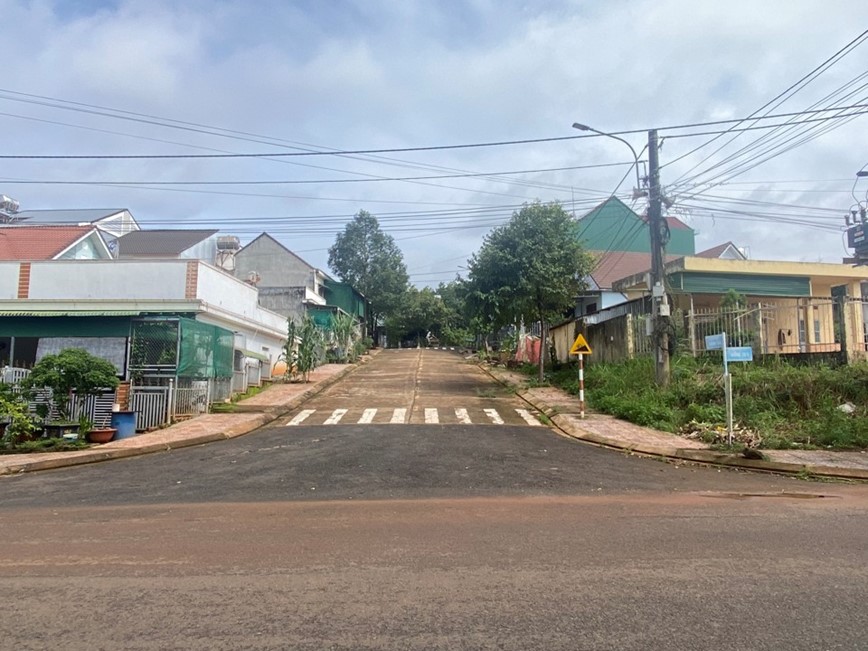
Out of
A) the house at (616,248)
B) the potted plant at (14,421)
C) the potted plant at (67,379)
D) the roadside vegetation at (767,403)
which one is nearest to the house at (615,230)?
the house at (616,248)

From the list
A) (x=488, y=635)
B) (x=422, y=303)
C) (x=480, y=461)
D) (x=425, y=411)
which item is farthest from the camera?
(x=422, y=303)

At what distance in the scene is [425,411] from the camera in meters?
17.5

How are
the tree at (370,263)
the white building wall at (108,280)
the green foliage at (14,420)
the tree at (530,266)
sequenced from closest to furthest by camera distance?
the green foliage at (14,420), the white building wall at (108,280), the tree at (530,266), the tree at (370,263)

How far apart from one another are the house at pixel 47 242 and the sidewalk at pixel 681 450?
19.6 meters

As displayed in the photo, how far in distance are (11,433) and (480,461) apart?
10.5 meters

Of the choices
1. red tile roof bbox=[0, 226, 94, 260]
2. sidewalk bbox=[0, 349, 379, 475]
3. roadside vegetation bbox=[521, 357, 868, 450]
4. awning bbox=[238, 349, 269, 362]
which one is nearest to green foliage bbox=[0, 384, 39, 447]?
sidewalk bbox=[0, 349, 379, 475]

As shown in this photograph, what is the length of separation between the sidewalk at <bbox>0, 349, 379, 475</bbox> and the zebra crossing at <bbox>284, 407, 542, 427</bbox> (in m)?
1.00

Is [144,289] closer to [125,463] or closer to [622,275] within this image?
[125,463]

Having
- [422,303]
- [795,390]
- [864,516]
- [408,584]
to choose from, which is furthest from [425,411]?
[422,303]

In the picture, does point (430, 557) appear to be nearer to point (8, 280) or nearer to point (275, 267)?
point (8, 280)

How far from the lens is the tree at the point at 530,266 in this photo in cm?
Result: 2269

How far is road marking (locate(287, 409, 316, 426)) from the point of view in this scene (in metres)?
16.1

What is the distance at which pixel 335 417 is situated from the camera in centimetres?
1673

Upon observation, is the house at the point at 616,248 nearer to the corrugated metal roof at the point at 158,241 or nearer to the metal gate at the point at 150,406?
the metal gate at the point at 150,406
